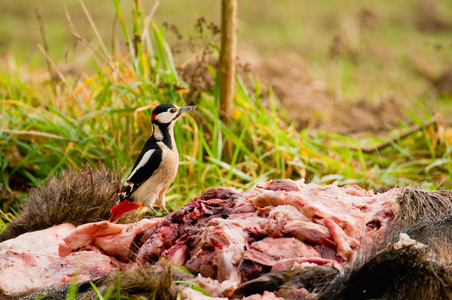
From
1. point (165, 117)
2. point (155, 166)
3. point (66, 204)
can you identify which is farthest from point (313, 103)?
point (66, 204)

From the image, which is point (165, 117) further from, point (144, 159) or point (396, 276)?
point (396, 276)

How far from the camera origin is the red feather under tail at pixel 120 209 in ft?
10.6

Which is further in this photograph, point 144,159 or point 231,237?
point 144,159

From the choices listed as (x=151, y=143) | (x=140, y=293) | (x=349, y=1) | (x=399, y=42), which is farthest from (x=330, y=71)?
(x=140, y=293)

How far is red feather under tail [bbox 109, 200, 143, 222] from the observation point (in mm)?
3221

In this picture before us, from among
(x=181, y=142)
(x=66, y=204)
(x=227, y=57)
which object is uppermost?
(x=227, y=57)

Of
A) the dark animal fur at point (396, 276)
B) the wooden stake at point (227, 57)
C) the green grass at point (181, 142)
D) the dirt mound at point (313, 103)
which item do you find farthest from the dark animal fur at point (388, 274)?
the dirt mound at point (313, 103)

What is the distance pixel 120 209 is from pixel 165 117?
737 mm

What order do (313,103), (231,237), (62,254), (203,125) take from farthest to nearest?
(313,103)
(203,125)
(62,254)
(231,237)

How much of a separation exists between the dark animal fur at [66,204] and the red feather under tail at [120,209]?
0.10 metres

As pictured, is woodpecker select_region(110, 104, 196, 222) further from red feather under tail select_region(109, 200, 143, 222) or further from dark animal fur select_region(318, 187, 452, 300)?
dark animal fur select_region(318, 187, 452, 300)

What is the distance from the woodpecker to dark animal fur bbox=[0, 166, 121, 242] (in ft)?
0.42

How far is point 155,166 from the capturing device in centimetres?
348

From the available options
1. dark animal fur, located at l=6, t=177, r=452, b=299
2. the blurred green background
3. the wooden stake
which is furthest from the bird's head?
dark animal fur, located at l=6, t=177, r=452, b=299
